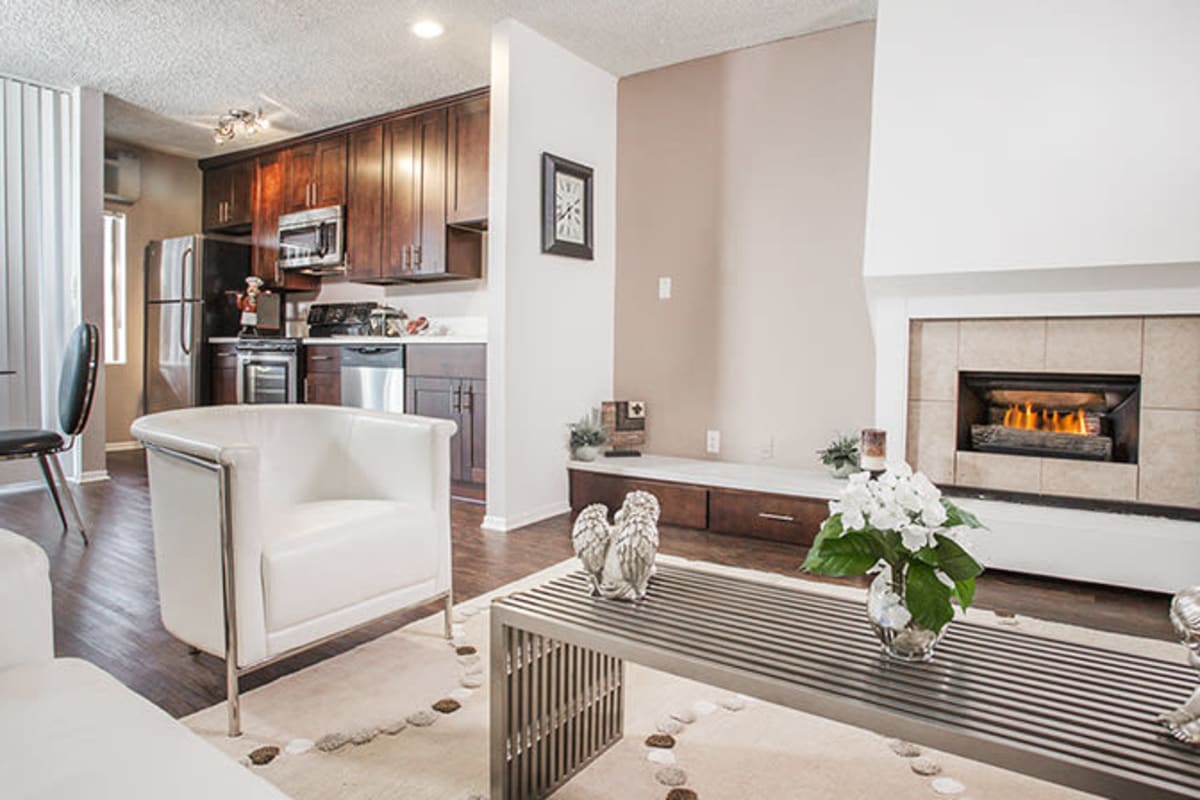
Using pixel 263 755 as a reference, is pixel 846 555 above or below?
above

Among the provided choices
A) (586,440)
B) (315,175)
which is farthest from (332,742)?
(315,175)

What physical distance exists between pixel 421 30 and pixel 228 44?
1147 millimetres

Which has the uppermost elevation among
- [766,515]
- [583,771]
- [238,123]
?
[238,123]

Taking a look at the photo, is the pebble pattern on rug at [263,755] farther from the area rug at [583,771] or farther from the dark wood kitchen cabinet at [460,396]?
the dark wood kitchen cabinet at [460,396]

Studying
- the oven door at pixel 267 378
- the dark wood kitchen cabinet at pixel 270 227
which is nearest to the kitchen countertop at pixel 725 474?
the oven door at pixel 267 378

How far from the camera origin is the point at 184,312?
572 cm

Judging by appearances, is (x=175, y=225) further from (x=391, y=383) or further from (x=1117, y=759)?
(x=1117, y=759)

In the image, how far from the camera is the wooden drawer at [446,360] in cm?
406

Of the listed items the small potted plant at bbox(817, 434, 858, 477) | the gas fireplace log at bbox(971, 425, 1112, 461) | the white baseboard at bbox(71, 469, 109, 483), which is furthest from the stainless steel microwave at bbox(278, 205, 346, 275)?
the gas fireplace log at bbox(971, 425, 1112, 461)

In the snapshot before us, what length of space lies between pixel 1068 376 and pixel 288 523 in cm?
296

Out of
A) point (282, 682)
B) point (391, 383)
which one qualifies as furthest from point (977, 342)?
point (391, 383)

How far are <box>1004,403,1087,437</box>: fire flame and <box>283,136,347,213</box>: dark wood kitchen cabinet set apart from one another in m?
4.39

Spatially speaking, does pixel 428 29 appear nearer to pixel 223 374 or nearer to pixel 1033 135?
pixel 1033 135

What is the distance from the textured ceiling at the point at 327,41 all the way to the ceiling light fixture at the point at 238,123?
116 millimetres
